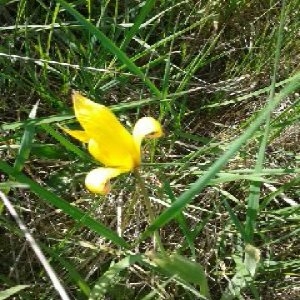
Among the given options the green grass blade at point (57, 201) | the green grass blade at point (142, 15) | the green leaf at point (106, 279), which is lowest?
the green leaf at point (106, 279)

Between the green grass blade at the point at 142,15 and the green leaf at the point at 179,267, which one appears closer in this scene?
the green leaf at the point at 179,267

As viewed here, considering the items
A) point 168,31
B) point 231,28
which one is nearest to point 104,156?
point 168,31

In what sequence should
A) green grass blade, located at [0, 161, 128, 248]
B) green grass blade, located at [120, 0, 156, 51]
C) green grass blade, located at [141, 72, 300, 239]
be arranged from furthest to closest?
green grass blade, located at [120, 0, 156, 51] → green grass blade, located at [0, 161, 128, 248] → green grass blade, located at [141, 72, 300, 239]

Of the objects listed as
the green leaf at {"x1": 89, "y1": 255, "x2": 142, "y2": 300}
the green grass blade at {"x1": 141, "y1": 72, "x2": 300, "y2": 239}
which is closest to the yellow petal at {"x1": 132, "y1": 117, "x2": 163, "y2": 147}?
the green grass blade at {"x1": 141, "y1": 72, "x2": 300, "y2": 239}

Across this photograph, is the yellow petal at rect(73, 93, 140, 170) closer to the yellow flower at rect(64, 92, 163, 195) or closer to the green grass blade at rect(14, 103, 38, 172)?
the yellow flower at rect(64, 92, 163, 195)

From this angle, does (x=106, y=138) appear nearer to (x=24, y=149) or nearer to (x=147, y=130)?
(x=147, y=130)

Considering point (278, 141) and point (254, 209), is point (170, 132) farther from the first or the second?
point (254, 209)

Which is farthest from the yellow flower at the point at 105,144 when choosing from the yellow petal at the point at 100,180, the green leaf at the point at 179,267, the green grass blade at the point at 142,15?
the green grass blade at the point at 142,15

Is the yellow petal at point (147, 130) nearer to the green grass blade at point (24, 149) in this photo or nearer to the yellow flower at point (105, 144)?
the yellow flower at point (105, 144)
